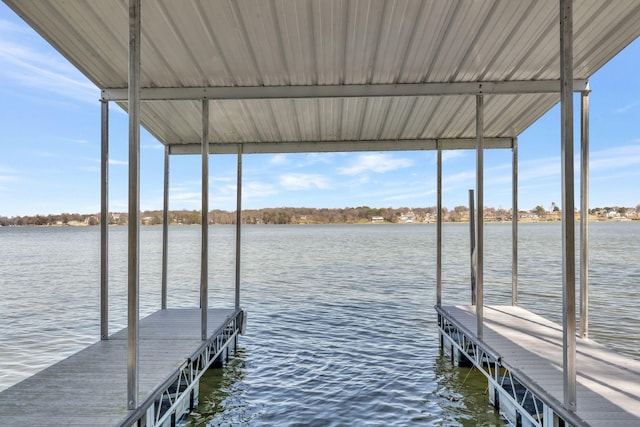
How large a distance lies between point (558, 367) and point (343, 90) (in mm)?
3822

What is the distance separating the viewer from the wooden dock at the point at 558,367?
314 cm

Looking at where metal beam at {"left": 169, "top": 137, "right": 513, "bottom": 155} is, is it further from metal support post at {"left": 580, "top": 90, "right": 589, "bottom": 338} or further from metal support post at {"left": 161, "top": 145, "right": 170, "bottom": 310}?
metal support post at {"left": 580, "top": 90, "right": 589, "bottom": 338}

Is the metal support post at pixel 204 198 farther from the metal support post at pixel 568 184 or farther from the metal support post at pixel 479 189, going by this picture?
the metal support post at pixel 568 184

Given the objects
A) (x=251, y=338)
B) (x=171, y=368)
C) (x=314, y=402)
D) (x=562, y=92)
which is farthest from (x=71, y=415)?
(x=251, y=338)

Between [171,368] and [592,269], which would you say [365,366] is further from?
[592,269]

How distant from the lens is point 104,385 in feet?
11.9

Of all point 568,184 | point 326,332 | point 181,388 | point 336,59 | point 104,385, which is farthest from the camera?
point 326,332

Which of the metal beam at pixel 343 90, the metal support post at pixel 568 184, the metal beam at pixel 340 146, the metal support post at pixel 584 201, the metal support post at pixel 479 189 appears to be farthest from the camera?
the metal beam at pixel 340 146

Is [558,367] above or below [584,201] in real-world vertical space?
below

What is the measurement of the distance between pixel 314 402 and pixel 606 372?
3324mm

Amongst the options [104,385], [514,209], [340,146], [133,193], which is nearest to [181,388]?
[104,385]

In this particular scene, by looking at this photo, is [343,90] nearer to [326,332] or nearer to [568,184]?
[568,184]

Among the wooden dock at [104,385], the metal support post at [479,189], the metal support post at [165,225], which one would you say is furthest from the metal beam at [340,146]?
the wooden dock at [104,385]

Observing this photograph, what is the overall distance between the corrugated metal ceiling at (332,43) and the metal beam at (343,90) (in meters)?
0.07
